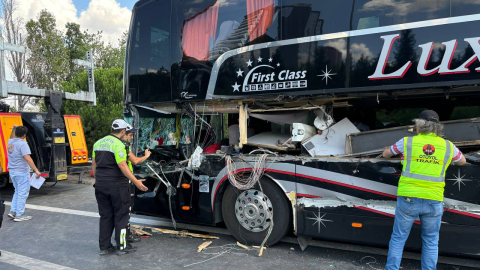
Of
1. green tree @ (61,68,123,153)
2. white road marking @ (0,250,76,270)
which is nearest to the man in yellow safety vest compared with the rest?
white road marking @ (0,250,76,270)

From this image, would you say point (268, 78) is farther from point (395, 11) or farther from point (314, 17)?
point (395, 11)

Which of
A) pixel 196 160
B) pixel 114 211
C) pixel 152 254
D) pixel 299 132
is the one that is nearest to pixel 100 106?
pixel 196 160

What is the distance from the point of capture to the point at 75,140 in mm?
10078

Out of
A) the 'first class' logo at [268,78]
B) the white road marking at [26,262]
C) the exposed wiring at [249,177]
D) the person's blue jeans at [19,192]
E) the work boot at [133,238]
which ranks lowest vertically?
the white road marking at [26,262]

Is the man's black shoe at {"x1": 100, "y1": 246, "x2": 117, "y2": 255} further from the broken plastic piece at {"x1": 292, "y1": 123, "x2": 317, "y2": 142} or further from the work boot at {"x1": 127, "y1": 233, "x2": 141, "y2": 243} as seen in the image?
the broken plastic piece at {"x1": 292, "y1": 123, "x2": 317, "y2": 142}

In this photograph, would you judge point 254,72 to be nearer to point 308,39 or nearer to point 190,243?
point 308,39

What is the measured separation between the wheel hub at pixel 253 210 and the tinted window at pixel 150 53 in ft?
6.65

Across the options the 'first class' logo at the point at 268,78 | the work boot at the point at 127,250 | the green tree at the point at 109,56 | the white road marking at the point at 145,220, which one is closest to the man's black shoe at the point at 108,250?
the work boot at the point at 127,250

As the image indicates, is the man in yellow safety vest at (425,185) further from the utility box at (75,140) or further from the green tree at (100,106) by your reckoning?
the green tree at (100,106)

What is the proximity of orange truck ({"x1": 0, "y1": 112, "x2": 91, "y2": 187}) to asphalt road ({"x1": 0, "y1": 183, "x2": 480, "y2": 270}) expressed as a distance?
302cm

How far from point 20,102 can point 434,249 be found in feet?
73.4

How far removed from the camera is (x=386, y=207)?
4.21 m

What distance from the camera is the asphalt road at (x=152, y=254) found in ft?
14.6

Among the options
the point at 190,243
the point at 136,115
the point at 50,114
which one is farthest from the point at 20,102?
the point at 190,243
